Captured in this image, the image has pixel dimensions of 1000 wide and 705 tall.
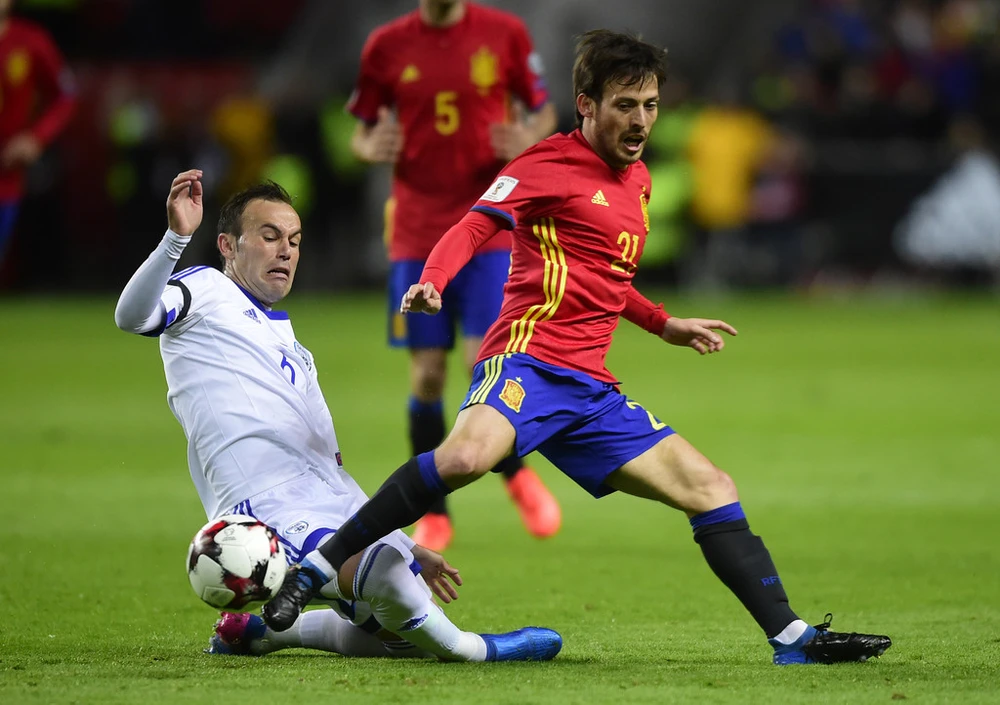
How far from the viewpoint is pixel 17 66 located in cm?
1070

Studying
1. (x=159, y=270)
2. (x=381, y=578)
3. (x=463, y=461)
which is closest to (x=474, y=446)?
(x=463, y=461)

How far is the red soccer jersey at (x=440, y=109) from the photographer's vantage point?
24.5 ft

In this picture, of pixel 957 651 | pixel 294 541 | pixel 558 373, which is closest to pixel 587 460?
pixel 558 373

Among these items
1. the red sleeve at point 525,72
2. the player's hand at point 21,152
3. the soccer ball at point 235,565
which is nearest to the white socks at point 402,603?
the soccer ball at point 235,565

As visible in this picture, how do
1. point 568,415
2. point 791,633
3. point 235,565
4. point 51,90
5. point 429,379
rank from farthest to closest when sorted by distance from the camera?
point 51,90 < point 429,379 < point 568,415 < point 791,633 < point 235,565

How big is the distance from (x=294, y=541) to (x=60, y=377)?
356 inches

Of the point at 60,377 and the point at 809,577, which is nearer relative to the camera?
the point at 809,577

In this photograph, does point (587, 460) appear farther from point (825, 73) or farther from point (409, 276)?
point (825, 73)

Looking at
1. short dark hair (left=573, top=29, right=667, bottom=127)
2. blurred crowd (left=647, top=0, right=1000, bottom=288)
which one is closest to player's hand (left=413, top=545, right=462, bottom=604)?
short dark hair (left=573, top=29, right=667, bottom=127)

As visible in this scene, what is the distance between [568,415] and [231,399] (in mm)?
1067

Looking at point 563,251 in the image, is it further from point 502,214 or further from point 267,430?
point 267,430

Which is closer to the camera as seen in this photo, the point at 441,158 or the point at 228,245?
the point at 228,245

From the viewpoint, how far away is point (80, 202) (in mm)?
20438

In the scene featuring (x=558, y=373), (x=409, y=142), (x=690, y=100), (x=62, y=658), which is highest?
(x=690, y=100)
